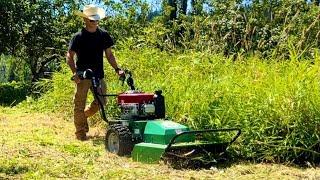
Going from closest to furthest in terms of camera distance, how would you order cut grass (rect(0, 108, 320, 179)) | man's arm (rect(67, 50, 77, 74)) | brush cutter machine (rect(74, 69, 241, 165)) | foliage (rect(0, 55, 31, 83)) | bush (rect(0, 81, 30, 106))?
cut grass (rect(0, 108, 320, 179)), brush cutter machine (rect(74, 69, 241, 165)), man's arm (rect(67, 50, 77, 74)), bush (rect(0, 81, 30, 106)), foliage (rect(0, 55, 31, 83))

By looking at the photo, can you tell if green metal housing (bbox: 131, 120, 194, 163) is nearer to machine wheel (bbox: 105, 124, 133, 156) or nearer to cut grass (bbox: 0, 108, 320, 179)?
cut grass (bbox: 0, 108, 320, 179)

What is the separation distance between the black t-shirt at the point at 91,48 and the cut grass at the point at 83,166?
90cm

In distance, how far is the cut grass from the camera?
4875 millimetres

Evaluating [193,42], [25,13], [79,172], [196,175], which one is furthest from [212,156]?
[25,13]

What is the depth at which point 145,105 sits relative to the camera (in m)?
5.76

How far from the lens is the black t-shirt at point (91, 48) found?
684cm

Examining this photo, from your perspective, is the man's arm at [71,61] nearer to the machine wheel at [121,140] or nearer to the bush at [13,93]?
the machine wheel at [121,140]

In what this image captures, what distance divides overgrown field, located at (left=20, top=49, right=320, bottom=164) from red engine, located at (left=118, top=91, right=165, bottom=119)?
0.52 metres

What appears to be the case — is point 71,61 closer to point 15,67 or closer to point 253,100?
point 253,100

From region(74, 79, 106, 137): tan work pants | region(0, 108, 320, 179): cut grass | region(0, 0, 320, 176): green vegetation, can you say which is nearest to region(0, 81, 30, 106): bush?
region(0, 0, 320, 176): green vegetation

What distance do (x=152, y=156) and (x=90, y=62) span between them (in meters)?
2.07

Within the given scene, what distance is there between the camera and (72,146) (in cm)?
626

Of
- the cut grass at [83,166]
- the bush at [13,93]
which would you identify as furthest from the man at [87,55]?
the bush at [13,93]

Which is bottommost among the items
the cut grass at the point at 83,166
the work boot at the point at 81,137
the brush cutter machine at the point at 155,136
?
the work boot at the point at 81,137
